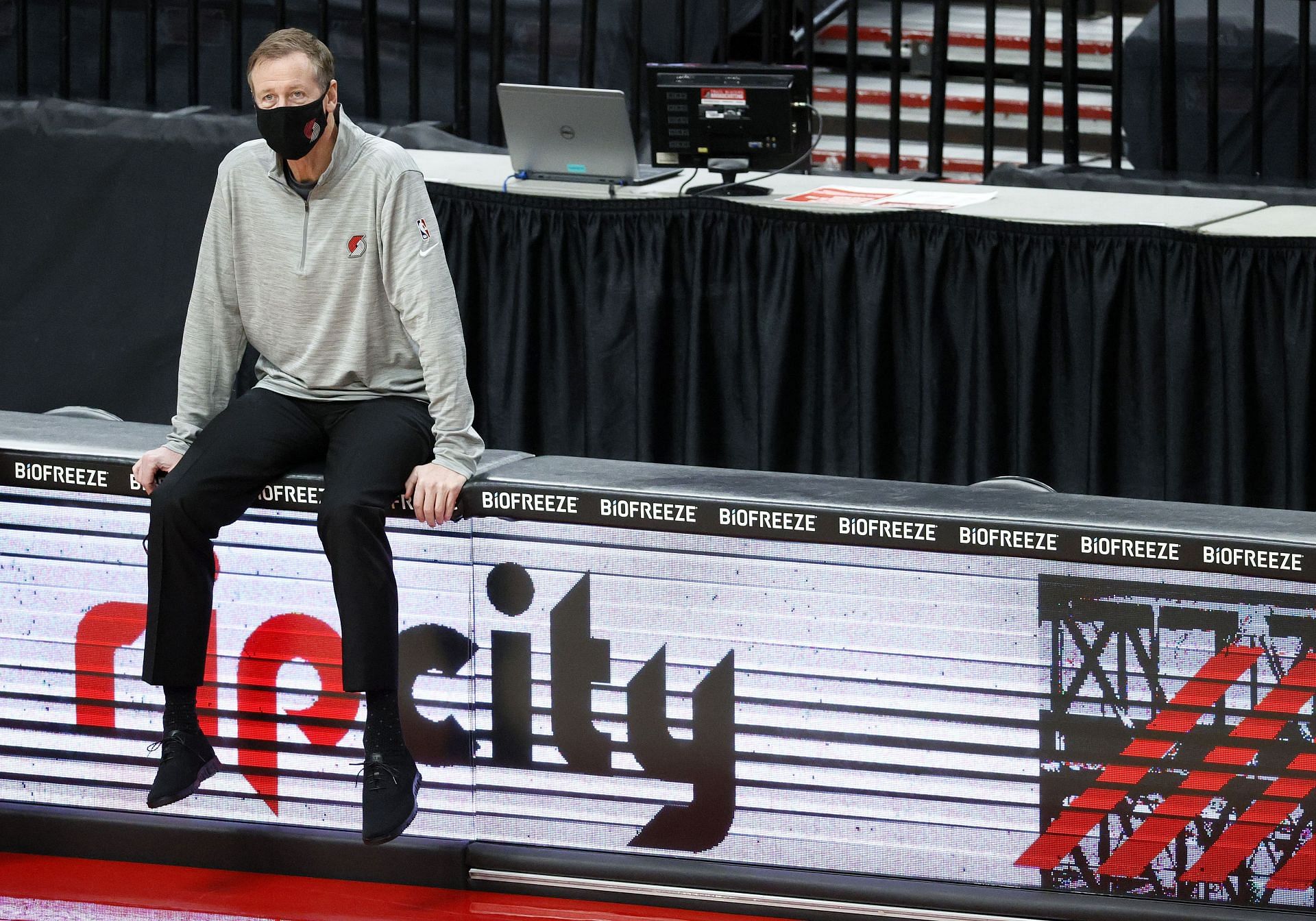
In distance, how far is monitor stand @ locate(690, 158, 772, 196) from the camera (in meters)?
5.03

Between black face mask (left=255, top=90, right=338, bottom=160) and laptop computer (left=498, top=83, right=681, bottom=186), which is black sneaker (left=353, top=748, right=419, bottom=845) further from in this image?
laptop computer (left=498, top=83, right=681, bottom=186)

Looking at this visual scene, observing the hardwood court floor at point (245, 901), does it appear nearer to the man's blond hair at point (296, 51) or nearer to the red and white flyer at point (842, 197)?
the man's blond hair at point (296, 51)

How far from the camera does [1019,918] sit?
107 inches

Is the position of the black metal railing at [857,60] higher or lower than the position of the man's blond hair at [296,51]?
higher

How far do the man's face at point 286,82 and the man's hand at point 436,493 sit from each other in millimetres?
731

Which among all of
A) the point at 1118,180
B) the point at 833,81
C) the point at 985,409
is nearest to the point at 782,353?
the point at 985,409

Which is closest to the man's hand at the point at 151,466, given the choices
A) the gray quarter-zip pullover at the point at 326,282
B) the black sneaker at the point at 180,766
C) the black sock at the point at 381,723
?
the gray quarter-zip pullover at the point at 326,282

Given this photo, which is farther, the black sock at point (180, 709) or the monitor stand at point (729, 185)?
the monitor stand at point (729, 185)

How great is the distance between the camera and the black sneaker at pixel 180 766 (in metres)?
2.84

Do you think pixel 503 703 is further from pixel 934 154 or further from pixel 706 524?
pixel 934 154

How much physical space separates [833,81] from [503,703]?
544 cm

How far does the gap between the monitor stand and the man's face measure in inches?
79.2

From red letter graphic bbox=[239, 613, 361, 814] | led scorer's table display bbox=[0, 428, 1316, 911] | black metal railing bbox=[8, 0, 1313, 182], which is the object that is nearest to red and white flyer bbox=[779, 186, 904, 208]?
black metal railing bbox=[8, 0, 1313, 182]

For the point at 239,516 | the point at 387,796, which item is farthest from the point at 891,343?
the point at 387,796
